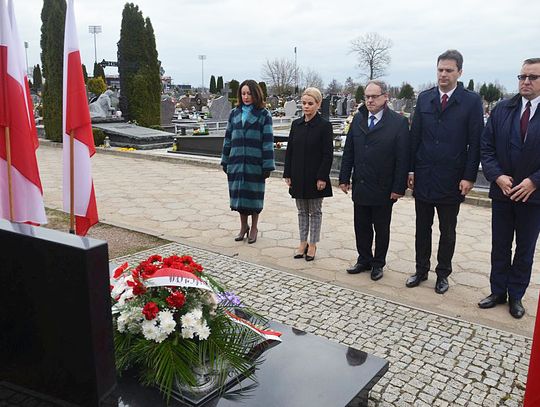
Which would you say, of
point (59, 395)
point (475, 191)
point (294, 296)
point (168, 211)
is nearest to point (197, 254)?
point (294, 296)

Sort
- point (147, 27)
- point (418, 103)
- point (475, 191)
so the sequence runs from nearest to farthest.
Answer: point (418, 103), point (475, 191), point (147, 27)

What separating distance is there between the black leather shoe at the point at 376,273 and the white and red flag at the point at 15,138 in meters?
2.89

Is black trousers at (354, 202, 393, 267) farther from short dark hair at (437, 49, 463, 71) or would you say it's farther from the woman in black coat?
short dark hair at (437, 49, 463, 71)

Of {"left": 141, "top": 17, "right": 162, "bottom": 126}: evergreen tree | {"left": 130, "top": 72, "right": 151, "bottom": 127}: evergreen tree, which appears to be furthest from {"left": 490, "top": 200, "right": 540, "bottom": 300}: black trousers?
{"left": 141, "top": 17, "right": 162, "bottom": 126}: evergreen tree

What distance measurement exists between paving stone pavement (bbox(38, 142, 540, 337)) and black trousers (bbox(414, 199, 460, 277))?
218 mm

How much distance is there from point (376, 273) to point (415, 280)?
1.17 feet

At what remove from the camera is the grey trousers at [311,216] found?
483 cm

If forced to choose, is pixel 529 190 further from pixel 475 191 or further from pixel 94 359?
pixel 475 191

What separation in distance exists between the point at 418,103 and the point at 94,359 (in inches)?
130

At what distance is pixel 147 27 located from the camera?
18.0 meters

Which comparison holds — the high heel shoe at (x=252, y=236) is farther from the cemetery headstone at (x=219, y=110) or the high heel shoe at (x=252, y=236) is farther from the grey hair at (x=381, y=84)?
the cemetery headstone at (x=219, y=110)

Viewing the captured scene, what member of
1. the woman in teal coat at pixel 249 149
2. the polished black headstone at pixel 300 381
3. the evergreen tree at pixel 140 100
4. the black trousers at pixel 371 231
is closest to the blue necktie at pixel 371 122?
the black trousers at pixel 371 231

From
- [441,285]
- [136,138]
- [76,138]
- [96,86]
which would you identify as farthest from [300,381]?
[96,86]

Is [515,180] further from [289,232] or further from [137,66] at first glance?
[137,66]
